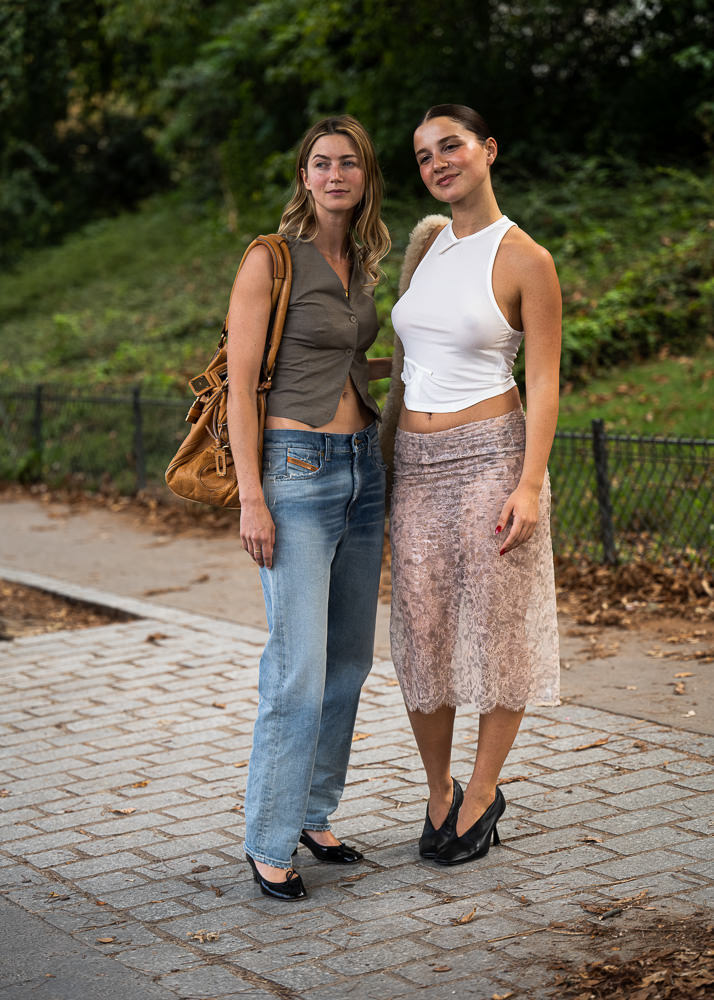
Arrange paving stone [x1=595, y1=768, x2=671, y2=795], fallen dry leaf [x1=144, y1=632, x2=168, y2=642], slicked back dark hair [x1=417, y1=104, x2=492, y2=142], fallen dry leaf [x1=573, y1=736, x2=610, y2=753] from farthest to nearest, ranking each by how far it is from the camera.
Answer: fallen dry leaf [x1=144, y1=632, x2=168, y2=642] < fallen dry leaf [x1=573, y1=736, x2=610, y2=753] < paving stone [x1=595, y1=768, x2=671, y2=795] < slicked back dark hair [x1=417, y1=104, x2=492, y2=142]

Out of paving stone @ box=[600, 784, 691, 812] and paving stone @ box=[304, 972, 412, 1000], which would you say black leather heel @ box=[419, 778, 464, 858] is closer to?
paving stone @ box=[600, 784, 691, 812]

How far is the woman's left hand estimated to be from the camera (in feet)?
12.3

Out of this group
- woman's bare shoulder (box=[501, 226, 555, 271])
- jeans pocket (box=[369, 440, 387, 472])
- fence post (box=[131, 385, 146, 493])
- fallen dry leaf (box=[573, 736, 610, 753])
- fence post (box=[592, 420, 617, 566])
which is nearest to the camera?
woman's bare shoulder (box=[501, 226, 555, 271])

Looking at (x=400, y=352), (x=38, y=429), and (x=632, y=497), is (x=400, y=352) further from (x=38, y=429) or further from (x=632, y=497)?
(x=38, y=429)

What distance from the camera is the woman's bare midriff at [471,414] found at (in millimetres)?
3857

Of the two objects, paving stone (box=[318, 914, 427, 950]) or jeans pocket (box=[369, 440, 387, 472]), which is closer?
paving stone (box=[318, 914, 427, 950])

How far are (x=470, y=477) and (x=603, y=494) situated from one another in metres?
4.20

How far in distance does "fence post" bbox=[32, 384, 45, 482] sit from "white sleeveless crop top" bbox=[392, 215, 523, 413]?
10534 millimetres

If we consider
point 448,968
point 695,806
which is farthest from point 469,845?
point 695,806

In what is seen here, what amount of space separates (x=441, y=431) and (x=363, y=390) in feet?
0.90

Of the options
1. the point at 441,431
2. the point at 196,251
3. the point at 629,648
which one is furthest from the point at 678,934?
the point at 196,251

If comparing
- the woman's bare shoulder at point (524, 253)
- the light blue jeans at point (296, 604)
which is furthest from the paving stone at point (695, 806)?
the woman's bare shoulder at point (524, 253)

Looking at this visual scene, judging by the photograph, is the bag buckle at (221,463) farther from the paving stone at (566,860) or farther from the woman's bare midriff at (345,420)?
the paving stone at (566,860)

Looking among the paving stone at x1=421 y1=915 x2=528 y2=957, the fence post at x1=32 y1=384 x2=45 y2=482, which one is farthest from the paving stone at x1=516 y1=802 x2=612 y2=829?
the fence post at x1=32 y1=384 x2=45 y2=482
